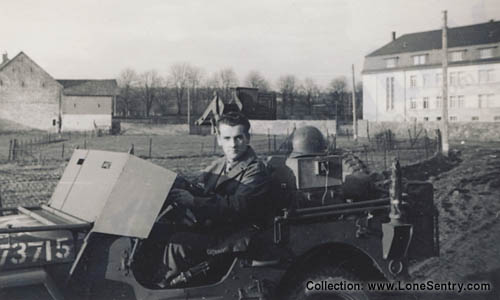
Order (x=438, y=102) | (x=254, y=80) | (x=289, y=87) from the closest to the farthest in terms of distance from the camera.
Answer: (x=254, y=80) → (x=289, y=87) → (x=438, y=102)

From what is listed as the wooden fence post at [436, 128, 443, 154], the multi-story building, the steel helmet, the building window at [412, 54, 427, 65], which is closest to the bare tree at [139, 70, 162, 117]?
the steel helmet

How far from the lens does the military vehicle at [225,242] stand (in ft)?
9.48

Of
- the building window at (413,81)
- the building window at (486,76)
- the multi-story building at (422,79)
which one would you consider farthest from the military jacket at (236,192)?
the building window at (413,81)

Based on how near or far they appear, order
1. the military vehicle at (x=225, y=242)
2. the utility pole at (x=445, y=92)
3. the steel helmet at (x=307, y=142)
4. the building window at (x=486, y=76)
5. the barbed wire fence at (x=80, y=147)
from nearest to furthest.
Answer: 1. the military vehicle at (x=225, y=242)
2. the steel helmet at (x=307, y=142)
3. the building window at (x=486, y=76)
4. the barbed wire fence at (x=80, y=147)
5. the utility pole at (x=445, y=92)

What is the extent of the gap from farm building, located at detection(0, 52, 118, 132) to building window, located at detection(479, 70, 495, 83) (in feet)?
26.7

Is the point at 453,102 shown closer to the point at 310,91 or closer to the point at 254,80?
the point at 310,91

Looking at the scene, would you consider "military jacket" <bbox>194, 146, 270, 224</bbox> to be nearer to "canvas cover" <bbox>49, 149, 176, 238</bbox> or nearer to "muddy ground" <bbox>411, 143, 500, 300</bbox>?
"canvas cover" <bbox>49, 149, 176, 238</bbox>

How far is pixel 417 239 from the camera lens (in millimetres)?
3752

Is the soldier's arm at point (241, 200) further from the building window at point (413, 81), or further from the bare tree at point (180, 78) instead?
the building window at point (413, 81)

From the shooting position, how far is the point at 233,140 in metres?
3.55

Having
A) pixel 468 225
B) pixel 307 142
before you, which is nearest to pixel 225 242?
pixel 307 142

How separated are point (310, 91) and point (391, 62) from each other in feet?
25.4

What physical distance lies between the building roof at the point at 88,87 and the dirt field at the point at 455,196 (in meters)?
1.45

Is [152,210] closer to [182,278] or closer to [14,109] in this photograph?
[182,278]
